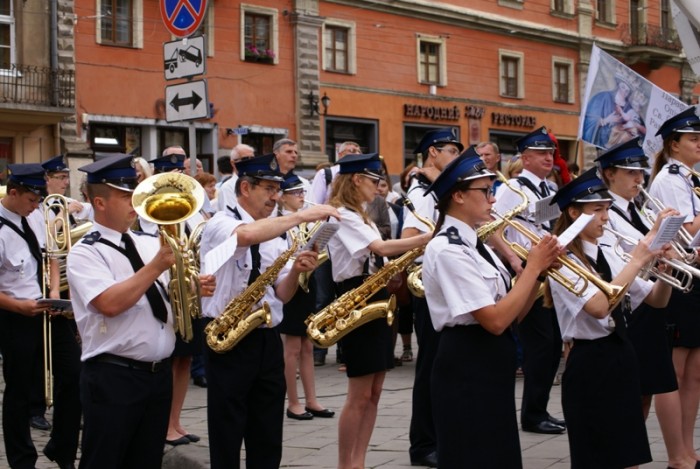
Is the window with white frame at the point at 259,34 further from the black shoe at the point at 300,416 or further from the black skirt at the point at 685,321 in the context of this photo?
the black skirt at the point at 685,321

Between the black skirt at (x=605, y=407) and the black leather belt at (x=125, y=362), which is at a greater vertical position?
the black leather belt at (x=125, y=362)

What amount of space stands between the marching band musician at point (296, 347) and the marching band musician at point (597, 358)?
3.61m

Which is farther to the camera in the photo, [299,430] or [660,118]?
[660,118]

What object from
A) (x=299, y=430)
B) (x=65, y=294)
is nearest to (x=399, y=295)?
(x=299, y=430)

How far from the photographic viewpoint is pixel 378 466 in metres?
7.85

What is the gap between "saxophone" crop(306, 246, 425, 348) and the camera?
7242mm

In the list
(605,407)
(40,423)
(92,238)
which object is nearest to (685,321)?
(605,407)

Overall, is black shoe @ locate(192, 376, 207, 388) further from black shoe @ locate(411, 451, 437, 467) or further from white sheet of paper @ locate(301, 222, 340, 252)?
white sheet of paper @ locate(301, 222, 340, 252)

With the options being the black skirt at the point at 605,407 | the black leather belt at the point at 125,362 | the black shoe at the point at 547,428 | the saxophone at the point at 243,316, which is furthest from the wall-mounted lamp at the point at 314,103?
the black leather belt at the point at 125,362

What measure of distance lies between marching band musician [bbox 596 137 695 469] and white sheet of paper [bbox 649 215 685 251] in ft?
2.98

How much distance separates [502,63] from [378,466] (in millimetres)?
30092

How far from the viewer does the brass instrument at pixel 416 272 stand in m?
8.10

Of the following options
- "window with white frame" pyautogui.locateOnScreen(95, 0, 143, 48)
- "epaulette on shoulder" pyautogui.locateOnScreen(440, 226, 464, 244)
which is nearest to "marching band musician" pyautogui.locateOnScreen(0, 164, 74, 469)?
"epaulette on shoulder" pyautogui.locateOnScreen(440, 226, 464, 244)

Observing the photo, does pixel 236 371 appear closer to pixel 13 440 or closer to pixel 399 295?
pixel 13 440
